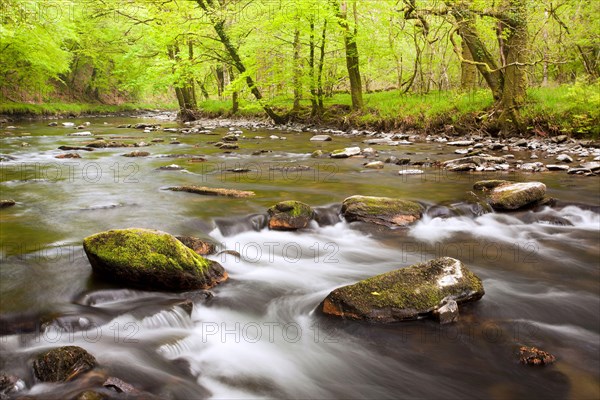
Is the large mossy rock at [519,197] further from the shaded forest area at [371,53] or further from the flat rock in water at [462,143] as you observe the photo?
the flat rock in water at [462,143]

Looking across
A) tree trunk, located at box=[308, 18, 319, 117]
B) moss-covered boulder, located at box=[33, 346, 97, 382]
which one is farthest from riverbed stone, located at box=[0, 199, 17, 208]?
tree trunk, located at box=[308, 18, 319, 117]

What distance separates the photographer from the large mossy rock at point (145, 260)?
351cm

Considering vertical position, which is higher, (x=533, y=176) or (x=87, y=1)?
(x=87, y=1)

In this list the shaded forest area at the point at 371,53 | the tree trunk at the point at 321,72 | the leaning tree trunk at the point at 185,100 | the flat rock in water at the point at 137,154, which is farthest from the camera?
the leaning tree trunk at the point at 185,100

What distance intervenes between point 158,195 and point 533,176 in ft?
22.5

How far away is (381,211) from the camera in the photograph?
580 cm

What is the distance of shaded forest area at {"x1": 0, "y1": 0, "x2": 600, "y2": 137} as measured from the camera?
1219 centimetres

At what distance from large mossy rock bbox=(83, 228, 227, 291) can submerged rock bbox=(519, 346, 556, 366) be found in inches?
99.5

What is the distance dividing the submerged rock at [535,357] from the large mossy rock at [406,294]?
0.63 m

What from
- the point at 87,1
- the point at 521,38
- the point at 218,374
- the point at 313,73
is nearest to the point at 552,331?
the point at 218,374

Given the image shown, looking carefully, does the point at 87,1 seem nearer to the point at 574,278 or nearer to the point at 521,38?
the point at 521,38

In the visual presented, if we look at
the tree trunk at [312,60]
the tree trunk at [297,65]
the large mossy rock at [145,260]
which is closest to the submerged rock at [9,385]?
the large mossy rock at [145,260]

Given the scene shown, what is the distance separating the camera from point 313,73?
18062 millimetres

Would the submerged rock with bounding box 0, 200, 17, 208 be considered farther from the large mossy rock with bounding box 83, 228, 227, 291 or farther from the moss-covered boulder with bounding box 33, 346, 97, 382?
the moss-covered boulder with bounding box 33, 346, 97, 382
